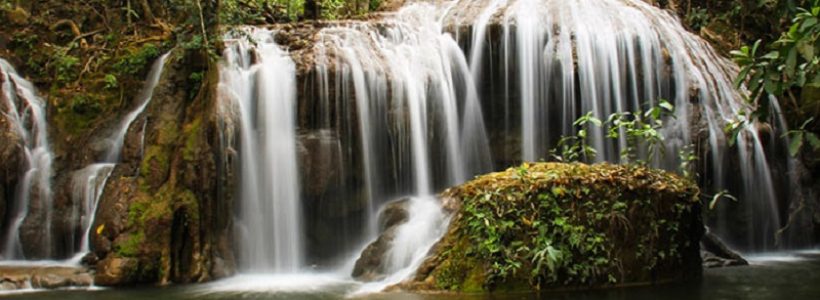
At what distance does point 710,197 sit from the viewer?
1066 centimetres

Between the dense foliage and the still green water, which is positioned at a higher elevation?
the dense foliage

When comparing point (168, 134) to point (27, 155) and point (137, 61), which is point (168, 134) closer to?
point (27, 155)

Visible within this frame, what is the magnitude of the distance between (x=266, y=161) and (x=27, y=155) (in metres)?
3.37

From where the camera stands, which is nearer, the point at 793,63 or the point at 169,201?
the point at 793,63

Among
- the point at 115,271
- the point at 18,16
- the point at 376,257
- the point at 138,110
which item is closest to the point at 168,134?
the point at 138,110

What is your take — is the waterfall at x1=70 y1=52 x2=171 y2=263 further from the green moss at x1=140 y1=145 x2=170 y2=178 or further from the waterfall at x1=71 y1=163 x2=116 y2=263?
the green moss at x1=140 y1=145 x2=170 y2=178

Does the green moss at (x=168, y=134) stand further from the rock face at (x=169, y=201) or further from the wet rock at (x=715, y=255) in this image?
the wet rock at (x=715, y=255)

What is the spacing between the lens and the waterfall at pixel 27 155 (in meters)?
9.48

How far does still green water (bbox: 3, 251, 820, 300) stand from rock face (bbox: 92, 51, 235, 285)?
0.46m

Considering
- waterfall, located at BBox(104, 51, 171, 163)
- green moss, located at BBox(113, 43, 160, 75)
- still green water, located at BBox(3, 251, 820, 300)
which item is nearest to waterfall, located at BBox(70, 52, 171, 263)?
waterfall, located at BBox(104, 51, 171, 163)

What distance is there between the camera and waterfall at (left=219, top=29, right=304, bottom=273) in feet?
30.7

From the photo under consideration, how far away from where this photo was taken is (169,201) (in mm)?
8805

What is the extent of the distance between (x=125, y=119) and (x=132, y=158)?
1.31 metres

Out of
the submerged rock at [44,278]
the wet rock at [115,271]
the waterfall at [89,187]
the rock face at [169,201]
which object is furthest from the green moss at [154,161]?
the submerged rock at [44,278]
